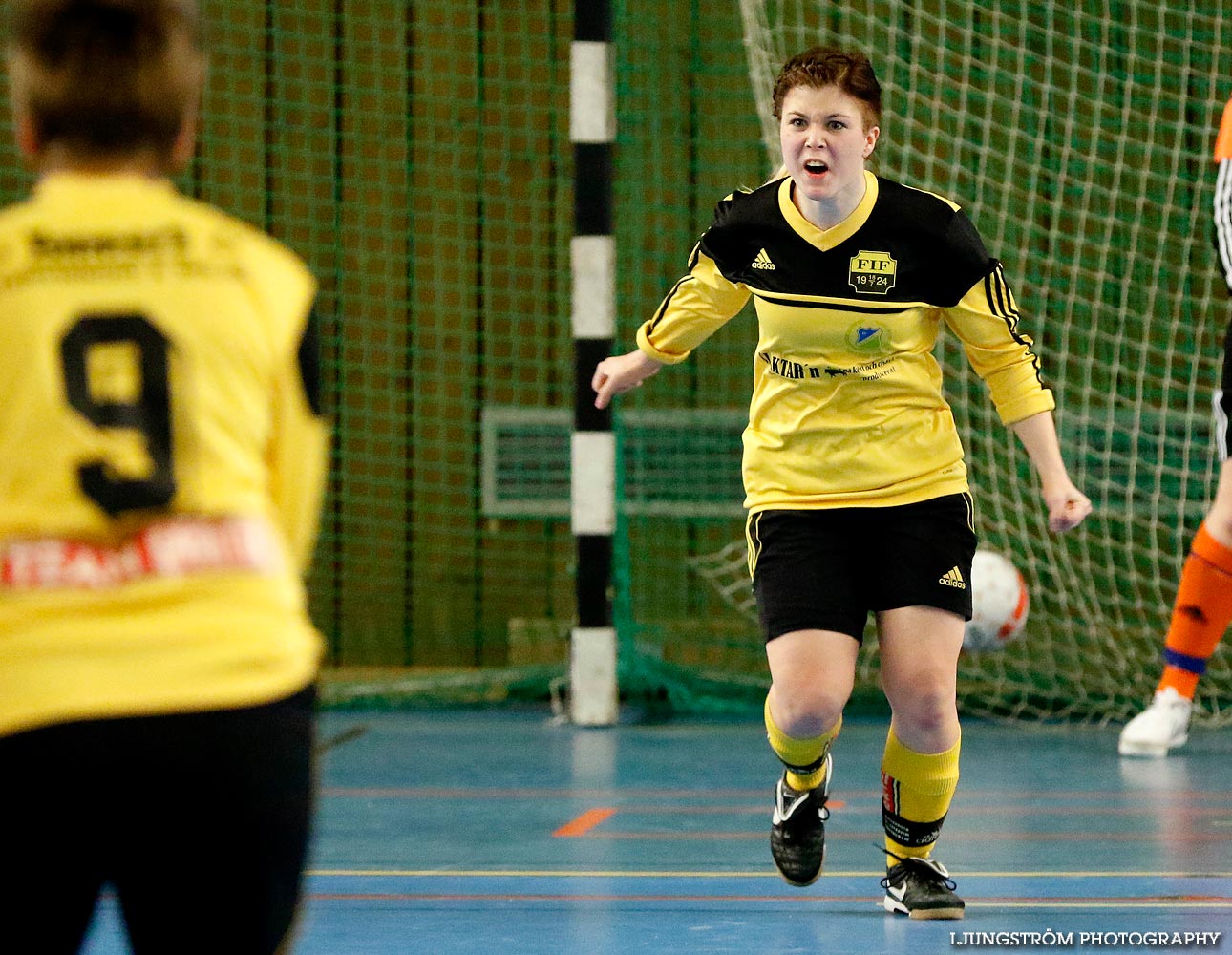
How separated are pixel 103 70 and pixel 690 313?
6.82ft

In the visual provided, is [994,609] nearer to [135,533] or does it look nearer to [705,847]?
[705,847]

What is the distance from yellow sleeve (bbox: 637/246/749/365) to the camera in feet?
10.8

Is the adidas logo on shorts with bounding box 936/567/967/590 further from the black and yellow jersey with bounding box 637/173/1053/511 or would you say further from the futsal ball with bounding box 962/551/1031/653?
the futsal ball with bounding box 962/551/1031/653

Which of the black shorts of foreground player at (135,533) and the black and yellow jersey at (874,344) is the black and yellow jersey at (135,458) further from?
the black and yellow jersey at (874,344)

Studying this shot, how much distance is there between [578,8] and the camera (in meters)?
5.57

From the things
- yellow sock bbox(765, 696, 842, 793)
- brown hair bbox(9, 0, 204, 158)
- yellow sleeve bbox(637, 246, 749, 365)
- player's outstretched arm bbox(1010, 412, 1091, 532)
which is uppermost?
brown hair bbox(9, 0, 204, 158)

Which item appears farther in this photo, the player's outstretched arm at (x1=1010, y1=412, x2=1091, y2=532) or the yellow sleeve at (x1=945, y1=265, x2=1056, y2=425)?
the yellow sleeve at (x1=945, y1=265, x2=1056, y2=425)

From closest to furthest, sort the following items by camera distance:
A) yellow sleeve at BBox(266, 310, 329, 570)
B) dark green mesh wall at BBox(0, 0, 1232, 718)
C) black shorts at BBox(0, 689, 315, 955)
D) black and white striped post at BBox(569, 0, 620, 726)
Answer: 1. black shorts at BBox(0, 689, 315, 955)
2. yellow sleeve at BBox(266, 310, 329, 570)
3. black and white striped post at BBox(569, 0, 620, 726)
4. dark green mesh wall at BBox(0, 0, 1232, 718)

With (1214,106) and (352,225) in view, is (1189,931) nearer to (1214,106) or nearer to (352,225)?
(1214,106)

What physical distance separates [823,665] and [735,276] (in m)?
0.75

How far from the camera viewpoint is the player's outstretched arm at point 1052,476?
293cm

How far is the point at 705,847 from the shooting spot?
3.80 m

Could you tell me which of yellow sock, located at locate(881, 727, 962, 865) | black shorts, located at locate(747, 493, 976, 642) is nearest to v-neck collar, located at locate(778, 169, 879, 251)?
black shorts, located at locate(747, 493, 976, 642)

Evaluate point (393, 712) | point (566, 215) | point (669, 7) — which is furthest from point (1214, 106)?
point (393, 712)
